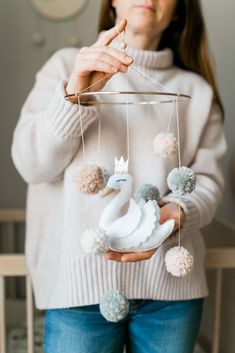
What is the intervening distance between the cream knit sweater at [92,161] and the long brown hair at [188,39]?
0.19 feet

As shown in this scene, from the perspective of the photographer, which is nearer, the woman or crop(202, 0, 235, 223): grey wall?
the woman

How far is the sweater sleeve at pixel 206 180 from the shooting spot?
86cm

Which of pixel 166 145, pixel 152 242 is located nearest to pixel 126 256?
pixel 152 242

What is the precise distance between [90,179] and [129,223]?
0.08 metres

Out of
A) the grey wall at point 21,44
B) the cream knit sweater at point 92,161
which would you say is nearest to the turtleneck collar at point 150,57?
the cream knit sweater at point 92,161

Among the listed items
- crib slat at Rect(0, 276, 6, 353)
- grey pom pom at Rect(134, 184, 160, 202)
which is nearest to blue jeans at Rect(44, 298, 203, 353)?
crib slat at Rect(0, 276, 6, 353)

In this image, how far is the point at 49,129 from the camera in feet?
2.57

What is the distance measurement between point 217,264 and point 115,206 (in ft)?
1.51

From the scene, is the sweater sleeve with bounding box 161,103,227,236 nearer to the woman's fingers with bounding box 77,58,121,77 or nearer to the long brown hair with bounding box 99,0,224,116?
the long brown hair with bounding box 99,0,224,116

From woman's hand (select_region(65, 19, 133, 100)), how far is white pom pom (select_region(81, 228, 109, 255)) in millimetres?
217

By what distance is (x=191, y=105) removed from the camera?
3.24 ft

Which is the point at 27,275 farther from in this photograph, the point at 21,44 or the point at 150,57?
the point at 21,44

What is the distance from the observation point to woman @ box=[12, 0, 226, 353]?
83 centimetres

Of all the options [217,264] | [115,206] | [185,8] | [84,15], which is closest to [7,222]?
[84,15]
